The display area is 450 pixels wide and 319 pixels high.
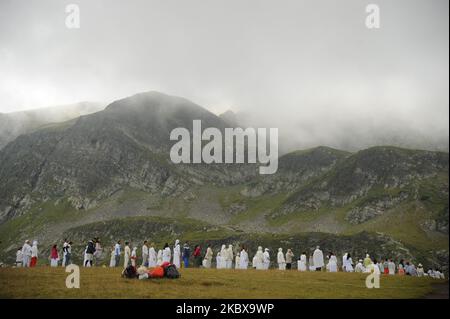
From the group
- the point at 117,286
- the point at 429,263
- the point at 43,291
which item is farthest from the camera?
the point at 429,263

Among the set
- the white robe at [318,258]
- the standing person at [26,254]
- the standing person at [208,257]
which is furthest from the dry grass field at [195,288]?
the standing person at [208,257]

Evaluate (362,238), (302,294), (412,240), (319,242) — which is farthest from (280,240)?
(302,294)

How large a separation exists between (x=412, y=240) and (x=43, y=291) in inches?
7196

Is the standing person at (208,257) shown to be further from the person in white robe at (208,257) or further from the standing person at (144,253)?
the standing person at (144,253)

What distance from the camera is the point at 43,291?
2864 cm

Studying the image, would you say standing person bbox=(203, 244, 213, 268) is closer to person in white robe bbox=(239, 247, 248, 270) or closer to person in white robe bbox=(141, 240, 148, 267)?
person in white robe bbox=(239, 247, 248, 270)

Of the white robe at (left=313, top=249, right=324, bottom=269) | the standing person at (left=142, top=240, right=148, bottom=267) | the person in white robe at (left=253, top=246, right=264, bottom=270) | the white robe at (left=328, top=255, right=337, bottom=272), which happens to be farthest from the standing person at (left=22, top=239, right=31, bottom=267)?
the white robe at (left=328, top=255, right=337, bottom=272)

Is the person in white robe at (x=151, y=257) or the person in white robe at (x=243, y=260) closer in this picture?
the person in white robe at (x=151, y=257)

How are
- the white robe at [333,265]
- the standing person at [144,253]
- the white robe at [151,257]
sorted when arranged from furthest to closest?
the white robe at [333,265] → the white robe at [151,257] → the standing person at [144,253]

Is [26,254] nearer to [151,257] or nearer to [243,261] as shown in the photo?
[151,257]

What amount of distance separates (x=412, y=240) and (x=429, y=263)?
25391 mm
